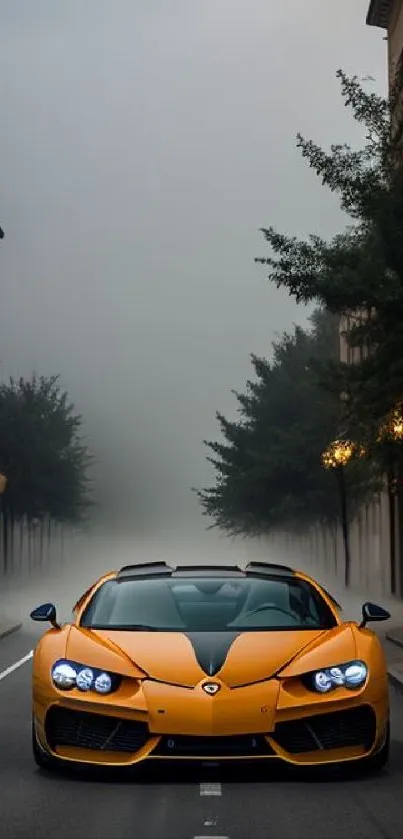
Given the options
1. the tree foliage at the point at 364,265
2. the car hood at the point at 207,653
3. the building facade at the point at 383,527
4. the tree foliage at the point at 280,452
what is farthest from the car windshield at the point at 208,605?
the tree foliage at the point at 280,452

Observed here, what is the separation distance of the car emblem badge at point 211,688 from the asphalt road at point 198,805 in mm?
546

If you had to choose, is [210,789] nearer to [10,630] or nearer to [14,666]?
[14,666]

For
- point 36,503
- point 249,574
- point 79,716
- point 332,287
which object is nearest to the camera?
point 79,716

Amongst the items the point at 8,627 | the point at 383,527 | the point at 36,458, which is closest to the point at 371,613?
the point at 8,627

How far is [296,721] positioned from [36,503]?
72.2 metres

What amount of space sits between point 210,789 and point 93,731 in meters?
0.79

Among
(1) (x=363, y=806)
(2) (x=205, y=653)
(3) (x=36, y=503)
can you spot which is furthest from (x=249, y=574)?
(3) (x=36, y=503)

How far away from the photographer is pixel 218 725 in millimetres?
9320

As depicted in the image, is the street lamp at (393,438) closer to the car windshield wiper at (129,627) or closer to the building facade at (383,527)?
the building facade at (383,527)

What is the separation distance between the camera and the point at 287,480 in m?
71.1

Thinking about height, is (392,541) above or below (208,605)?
below

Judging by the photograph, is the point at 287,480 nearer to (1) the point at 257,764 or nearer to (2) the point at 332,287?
(2) the point at 332,287

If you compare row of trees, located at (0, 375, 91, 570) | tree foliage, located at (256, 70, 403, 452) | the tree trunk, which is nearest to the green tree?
tree foliage, located at (256, 70, 403, 452)

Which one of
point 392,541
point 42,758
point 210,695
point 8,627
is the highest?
point 210,695
